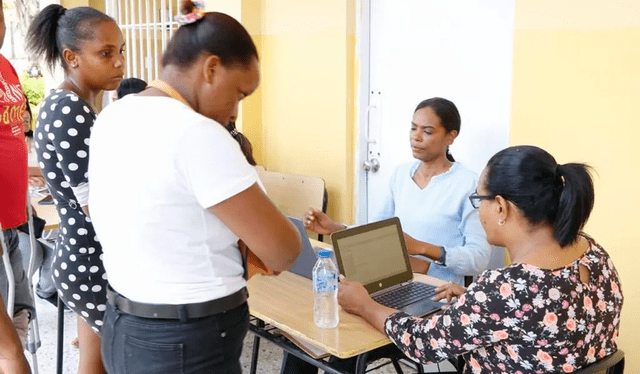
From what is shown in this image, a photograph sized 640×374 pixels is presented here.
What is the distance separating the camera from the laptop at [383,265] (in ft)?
6.88

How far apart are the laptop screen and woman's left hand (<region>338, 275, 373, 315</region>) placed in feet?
0.22

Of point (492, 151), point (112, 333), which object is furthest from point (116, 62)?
point (492, 151)

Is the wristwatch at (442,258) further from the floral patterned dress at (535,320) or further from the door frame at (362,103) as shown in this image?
the door frame at (362,103)

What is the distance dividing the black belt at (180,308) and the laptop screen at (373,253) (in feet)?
2.56

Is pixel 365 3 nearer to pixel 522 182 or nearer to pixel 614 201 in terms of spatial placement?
pixel 614 201

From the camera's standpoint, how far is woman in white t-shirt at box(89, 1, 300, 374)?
1184 mm

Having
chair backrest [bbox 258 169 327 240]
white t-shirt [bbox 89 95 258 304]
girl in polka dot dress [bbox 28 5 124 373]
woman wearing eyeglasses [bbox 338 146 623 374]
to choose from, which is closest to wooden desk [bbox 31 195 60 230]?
chair backrest [bbox 258 169 327 240]

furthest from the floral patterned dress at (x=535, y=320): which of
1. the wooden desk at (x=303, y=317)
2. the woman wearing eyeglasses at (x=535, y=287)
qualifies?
the wooden desk at (x=303, y=317)

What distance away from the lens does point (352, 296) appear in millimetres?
2000

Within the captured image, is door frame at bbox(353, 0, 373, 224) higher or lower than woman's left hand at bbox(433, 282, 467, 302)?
higher

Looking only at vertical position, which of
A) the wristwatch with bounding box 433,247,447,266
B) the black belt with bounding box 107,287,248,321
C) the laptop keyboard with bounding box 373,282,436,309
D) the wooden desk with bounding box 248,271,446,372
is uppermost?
the black belt with bounding box 107,287,248,321

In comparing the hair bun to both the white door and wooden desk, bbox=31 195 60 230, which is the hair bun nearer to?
the white door

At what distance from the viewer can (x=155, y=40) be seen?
530 cm

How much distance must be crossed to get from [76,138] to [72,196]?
181mm
